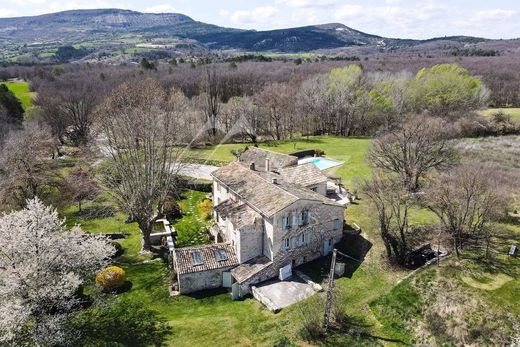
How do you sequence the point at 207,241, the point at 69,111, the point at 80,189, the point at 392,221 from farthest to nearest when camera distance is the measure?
1. the point at 69,111
2. the point at 80,189
3. the point at 207,241
4. the point at 392,221

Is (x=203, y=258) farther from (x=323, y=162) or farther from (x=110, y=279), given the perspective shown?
(x=323, y=162)

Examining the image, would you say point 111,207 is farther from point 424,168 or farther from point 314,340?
point 424,168

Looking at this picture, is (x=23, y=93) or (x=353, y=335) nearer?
(x=353, y=335)

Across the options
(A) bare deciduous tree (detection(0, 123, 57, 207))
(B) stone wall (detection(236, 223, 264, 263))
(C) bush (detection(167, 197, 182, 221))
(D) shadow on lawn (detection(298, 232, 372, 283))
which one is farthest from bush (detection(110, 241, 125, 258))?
(D) shadow on lawn (detection(298, 232, 372, 283))

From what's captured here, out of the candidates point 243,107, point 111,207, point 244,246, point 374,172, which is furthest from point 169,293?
point 243,107

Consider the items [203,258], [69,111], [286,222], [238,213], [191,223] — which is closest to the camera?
[203,258]

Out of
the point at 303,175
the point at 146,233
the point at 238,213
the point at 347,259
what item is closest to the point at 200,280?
the point at 238,213
